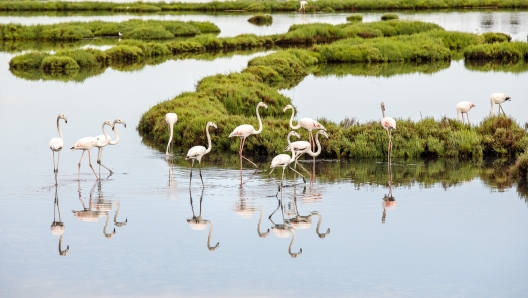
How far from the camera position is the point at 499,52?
49.2 metres

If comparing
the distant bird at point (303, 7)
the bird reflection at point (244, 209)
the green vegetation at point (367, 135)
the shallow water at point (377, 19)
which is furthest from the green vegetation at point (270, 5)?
the bird reflection at point (244, 209)

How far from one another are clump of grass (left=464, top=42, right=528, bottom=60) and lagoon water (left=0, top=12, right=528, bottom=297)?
29293 millimetres

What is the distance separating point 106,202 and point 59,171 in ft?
11.8

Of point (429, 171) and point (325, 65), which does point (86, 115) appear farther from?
point (325, 65)

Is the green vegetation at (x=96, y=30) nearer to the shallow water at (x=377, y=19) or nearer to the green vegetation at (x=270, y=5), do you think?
the shallow water at (x=377, y=19)

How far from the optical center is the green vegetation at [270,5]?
103 meters

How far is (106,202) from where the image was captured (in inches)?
663

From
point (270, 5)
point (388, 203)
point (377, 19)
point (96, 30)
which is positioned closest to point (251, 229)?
point (388, 203)

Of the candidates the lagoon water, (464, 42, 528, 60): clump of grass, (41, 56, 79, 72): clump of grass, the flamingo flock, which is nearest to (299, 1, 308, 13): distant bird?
(464, 42, 528, 60): clump of grass

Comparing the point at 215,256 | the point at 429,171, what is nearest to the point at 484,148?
→ the point at 429,171

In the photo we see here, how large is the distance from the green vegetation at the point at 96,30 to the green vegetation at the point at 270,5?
35115 mm

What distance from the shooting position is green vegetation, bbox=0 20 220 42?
63.0 meters

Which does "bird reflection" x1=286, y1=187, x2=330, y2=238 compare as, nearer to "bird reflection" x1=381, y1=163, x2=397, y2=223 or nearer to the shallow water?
"bird reflection" x1=381, y1=163, x2=397, y2=223

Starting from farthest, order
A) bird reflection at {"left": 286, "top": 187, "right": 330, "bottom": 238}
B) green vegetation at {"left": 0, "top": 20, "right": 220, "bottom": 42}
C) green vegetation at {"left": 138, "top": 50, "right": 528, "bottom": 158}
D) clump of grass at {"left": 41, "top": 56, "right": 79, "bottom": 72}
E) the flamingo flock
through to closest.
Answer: green vegetation at {"left": 0, "top": 20, "right": 220, "bottom": 42} < clump of grass at {"left": 41, "top": 56, "right": 79, "bottom": 72} < green vegetation at {"left": 138, "top": 50, "right": 528, "bottom": 158} < the flamingo flock < bird reflection at {"left": 286, "top": 187, "right": 330, "bottom": 238}
